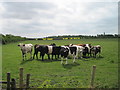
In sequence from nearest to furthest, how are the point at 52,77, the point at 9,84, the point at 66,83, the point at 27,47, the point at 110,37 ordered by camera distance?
the point at 9,84 < the point at 66,83 < the point at 52,77 < the point at 27,47 < the point at 110,37

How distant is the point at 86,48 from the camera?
728 inches

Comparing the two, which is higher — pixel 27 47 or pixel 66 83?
pixel 27 47

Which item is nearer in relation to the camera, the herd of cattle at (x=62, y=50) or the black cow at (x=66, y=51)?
the black cow at (x=66, y=51)

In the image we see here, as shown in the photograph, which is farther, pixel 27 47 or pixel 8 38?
pixel 8 38

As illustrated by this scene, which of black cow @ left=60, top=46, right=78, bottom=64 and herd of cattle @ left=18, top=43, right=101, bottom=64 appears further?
herd of cattle @ left=18, top=43, right=101, bottom=64

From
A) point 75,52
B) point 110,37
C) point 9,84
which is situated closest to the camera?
point 9,84

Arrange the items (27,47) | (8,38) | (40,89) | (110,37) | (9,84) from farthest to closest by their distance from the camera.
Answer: (110,37), (8,38), (27,47), (40,89), (9,84)

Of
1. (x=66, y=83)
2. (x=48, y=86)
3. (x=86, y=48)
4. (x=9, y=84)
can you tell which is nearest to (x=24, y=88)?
(x=9, y=84)

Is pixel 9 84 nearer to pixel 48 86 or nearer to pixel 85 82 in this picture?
pixel 48 86

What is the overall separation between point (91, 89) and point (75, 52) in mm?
8714

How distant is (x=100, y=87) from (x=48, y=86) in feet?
8.28

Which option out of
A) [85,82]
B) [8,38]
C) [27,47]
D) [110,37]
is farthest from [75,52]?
[110,37]

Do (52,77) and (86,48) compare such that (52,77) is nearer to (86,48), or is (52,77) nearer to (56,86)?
(56,86)

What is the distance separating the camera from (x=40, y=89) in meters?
7.43
